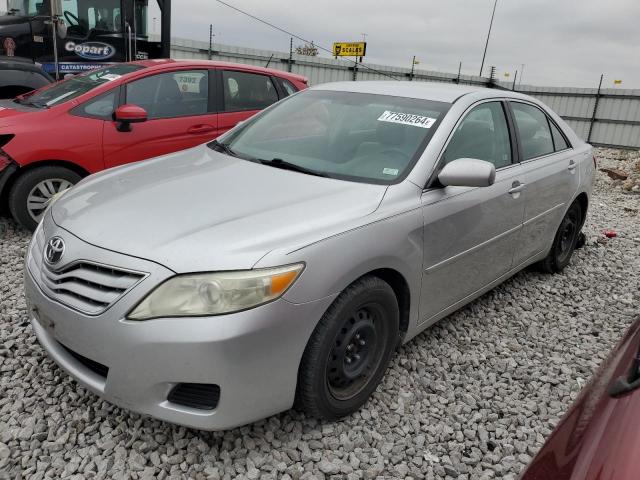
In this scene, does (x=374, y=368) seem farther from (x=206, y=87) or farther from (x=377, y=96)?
(x=206, y=87)

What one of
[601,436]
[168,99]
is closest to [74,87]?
[168,99]

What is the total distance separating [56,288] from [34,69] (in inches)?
218

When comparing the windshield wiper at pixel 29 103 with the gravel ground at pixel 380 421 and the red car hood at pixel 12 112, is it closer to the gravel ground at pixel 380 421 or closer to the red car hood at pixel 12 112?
the red car hood at pixel 12 112

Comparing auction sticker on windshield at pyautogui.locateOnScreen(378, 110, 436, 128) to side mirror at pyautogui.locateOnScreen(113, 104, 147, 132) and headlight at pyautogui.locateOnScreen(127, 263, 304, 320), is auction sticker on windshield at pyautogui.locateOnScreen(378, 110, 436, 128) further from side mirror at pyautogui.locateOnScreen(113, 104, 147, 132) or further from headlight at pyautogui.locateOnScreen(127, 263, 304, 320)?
side mirror at pyautogui.locateOnScreen(113, 104, 147, 132)

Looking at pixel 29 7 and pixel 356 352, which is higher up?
pixel 29 7

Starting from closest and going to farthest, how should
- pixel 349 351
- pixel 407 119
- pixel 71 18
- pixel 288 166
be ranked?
pixel 349 351, pixel 288 166, pixel 407 119, pixel 71 18

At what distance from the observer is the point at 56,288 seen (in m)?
2.20

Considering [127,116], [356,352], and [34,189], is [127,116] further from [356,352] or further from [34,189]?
[356,352]

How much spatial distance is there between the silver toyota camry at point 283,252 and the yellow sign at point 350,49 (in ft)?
55.5

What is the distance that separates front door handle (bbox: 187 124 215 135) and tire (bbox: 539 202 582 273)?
11.1ft

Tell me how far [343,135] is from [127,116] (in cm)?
246

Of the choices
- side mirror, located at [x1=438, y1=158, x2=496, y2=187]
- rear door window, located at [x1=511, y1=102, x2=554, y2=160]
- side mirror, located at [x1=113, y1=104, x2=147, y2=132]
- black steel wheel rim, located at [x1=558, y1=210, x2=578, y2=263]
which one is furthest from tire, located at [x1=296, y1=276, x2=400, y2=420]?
side mirror, located at [x1=113, y1=104, x2=147, y2=132]

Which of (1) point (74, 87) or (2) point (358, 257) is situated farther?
(1) point (74, 87)

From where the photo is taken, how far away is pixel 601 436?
1136 millimetres
